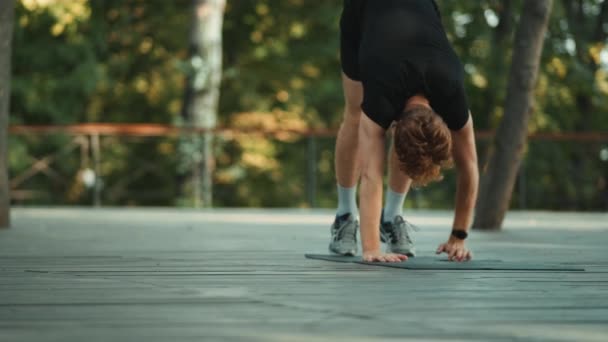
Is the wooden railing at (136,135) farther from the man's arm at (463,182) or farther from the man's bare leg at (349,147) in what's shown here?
the man's arm at (463,182)

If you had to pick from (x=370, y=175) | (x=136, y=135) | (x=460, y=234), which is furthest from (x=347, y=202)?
(x=136, y=135)

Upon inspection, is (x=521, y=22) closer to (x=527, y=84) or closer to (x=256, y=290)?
(x=527, y=84)

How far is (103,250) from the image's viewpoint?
6.22 meters

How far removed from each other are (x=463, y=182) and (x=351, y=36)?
841mm

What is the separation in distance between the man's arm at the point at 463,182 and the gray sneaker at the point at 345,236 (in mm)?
465

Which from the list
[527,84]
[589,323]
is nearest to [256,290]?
[589,323]

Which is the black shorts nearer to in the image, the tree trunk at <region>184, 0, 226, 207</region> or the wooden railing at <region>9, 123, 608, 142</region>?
the wooden railing at <region>9, 123, 608, 142</region>

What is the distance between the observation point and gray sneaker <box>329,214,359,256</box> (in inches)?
223

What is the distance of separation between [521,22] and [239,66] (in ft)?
50.6

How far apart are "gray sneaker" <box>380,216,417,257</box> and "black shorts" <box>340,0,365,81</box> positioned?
27.1 inches

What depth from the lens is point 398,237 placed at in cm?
571

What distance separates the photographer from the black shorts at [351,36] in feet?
18.1

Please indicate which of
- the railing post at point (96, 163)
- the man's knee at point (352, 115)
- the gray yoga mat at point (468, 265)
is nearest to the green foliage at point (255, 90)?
the railing post at point (96, 163)

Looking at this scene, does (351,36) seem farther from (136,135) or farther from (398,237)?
(136,135)
